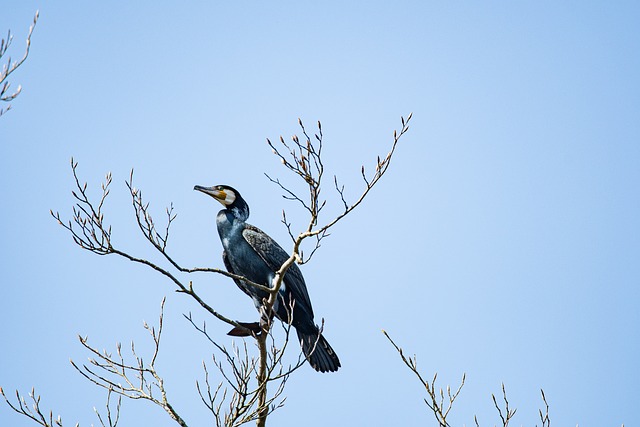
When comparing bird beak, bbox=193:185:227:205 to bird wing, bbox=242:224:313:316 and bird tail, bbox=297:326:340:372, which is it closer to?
bird wing, bbox=242:224:313:316

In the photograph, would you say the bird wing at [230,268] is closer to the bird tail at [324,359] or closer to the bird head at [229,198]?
the bird head at [229,198]

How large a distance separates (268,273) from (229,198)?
78 centimetres

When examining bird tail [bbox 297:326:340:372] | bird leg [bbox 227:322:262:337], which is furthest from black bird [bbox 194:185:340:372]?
bird leg [bbox 227:322:262:337]

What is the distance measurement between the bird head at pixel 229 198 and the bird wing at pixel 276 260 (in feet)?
0.88

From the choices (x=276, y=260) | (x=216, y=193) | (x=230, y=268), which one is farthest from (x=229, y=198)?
(x=276, y=260)

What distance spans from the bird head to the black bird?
9cm

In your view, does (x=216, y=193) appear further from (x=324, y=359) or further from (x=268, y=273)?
(x=324, y=359)

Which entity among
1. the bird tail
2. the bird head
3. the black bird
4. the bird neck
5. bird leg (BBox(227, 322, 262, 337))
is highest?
the bird head

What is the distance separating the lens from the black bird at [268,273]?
21.4ft

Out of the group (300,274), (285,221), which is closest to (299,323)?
(300,274)

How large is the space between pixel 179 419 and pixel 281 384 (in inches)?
23.6

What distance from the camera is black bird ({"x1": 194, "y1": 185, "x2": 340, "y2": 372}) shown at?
6527 millimetres

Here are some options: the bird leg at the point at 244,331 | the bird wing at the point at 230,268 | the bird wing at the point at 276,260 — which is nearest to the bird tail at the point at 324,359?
the bird wing at the point at 276,260

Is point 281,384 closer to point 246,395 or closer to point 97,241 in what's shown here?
point 246,395
